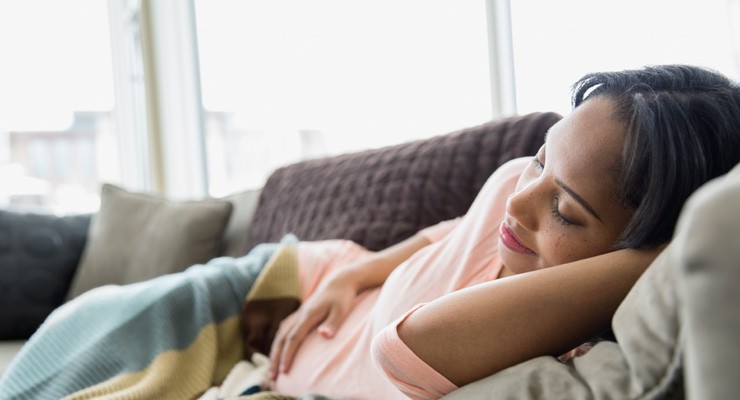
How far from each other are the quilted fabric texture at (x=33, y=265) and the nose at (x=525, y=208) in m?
1.91

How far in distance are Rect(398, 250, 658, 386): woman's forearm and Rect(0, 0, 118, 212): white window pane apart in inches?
138

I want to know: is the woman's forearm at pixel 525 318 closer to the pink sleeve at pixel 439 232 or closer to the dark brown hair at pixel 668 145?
the dark brown hair at pixel 668 145

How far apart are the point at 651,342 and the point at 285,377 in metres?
0.76

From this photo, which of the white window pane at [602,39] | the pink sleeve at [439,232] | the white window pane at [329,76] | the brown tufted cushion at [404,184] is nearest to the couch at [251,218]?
the brown tufted cushion at [404,184]

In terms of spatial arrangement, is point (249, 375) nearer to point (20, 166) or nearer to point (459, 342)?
point (459, 342)

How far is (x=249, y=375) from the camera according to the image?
1288mm

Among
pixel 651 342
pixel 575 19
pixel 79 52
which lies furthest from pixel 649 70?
pixel 79 52

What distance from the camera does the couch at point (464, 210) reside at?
401mm

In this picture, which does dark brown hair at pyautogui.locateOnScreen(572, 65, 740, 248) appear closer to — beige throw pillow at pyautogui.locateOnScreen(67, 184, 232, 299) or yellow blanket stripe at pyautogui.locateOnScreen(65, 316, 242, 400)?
yellow blanket stripe at pyautogui.locateOnScreen(65, 316, 242, 400)

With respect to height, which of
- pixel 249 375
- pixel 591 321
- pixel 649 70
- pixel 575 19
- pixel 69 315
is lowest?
pixel 249 375

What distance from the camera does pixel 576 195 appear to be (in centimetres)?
83

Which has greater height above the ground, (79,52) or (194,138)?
(79,52)

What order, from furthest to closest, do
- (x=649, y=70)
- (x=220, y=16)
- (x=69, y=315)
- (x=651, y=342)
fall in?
(x=220, y=16) < (x=69, y=315) < (x=649, y=70) < (x=651, y=342)

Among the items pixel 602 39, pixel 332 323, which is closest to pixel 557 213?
pixel 332 323
